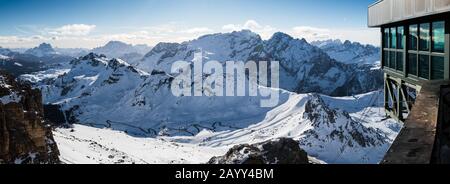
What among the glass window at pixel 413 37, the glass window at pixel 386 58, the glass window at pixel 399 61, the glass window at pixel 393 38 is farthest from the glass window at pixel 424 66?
the glass window at pixel 386 58

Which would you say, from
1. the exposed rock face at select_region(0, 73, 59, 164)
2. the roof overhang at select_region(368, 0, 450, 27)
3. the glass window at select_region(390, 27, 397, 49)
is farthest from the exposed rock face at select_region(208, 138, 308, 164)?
the exposed rock face at select_region(0, 73, 59, 164)

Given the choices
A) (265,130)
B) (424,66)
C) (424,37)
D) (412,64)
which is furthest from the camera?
(265,130)

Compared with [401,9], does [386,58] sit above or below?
below

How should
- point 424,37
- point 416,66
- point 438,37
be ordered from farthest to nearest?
1. point 416,66
2. point 424,37
3. point 438,37

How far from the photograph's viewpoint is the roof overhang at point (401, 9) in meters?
11.2

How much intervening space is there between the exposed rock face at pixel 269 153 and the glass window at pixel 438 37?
1841 cm

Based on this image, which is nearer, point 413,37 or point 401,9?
point 401,9

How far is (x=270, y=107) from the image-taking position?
185m

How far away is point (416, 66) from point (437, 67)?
190cm

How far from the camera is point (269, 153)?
3597 centimetres

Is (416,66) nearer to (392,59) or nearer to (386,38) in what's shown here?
(392,59)

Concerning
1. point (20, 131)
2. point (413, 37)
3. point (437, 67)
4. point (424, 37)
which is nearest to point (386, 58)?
point (413, 37)

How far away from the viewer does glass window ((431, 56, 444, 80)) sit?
1273 centimetres
